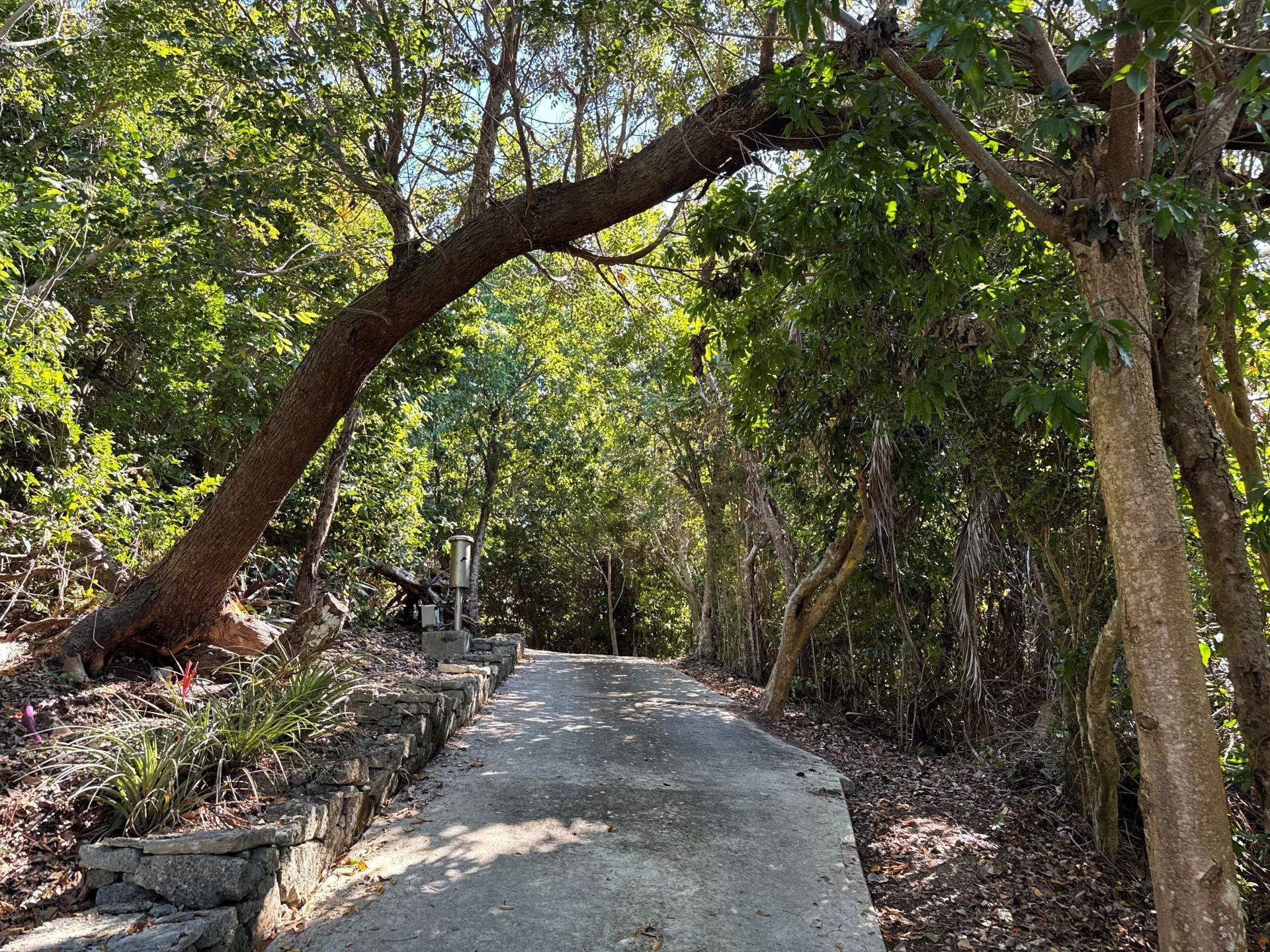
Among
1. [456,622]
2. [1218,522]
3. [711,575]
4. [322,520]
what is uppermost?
[322,520]

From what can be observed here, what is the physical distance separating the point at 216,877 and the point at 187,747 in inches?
38.8

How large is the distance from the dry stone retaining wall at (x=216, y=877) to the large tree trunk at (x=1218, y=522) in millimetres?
4057

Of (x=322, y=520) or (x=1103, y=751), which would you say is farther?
(x=322, y=520)

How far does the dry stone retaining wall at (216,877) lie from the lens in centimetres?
262

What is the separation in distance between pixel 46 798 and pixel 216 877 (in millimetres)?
1183

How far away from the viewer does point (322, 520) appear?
8.45m

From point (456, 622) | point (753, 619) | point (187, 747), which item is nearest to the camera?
point (187, 747)

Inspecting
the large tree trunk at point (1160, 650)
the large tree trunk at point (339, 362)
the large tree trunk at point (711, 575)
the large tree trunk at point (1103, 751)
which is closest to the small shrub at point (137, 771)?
the large tree trunk at point (339, 362)

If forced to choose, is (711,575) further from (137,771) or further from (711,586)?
(137,771)

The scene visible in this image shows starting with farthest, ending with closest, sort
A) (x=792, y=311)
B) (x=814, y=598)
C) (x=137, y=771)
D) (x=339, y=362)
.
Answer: (x=814, y=598)
(x=339, y=362)
(x=792, y=311)
(x=137, y=771)

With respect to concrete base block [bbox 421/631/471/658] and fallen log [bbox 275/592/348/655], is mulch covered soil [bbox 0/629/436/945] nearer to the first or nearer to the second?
fallen log [bbox 275/592/348/655]

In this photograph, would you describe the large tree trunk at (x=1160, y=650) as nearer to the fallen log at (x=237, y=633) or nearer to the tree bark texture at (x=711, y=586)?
the fallen log at (x=237, y=633)

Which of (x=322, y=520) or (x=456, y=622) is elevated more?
(x=322, y=520)

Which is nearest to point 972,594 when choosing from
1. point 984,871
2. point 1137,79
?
point 984,871
